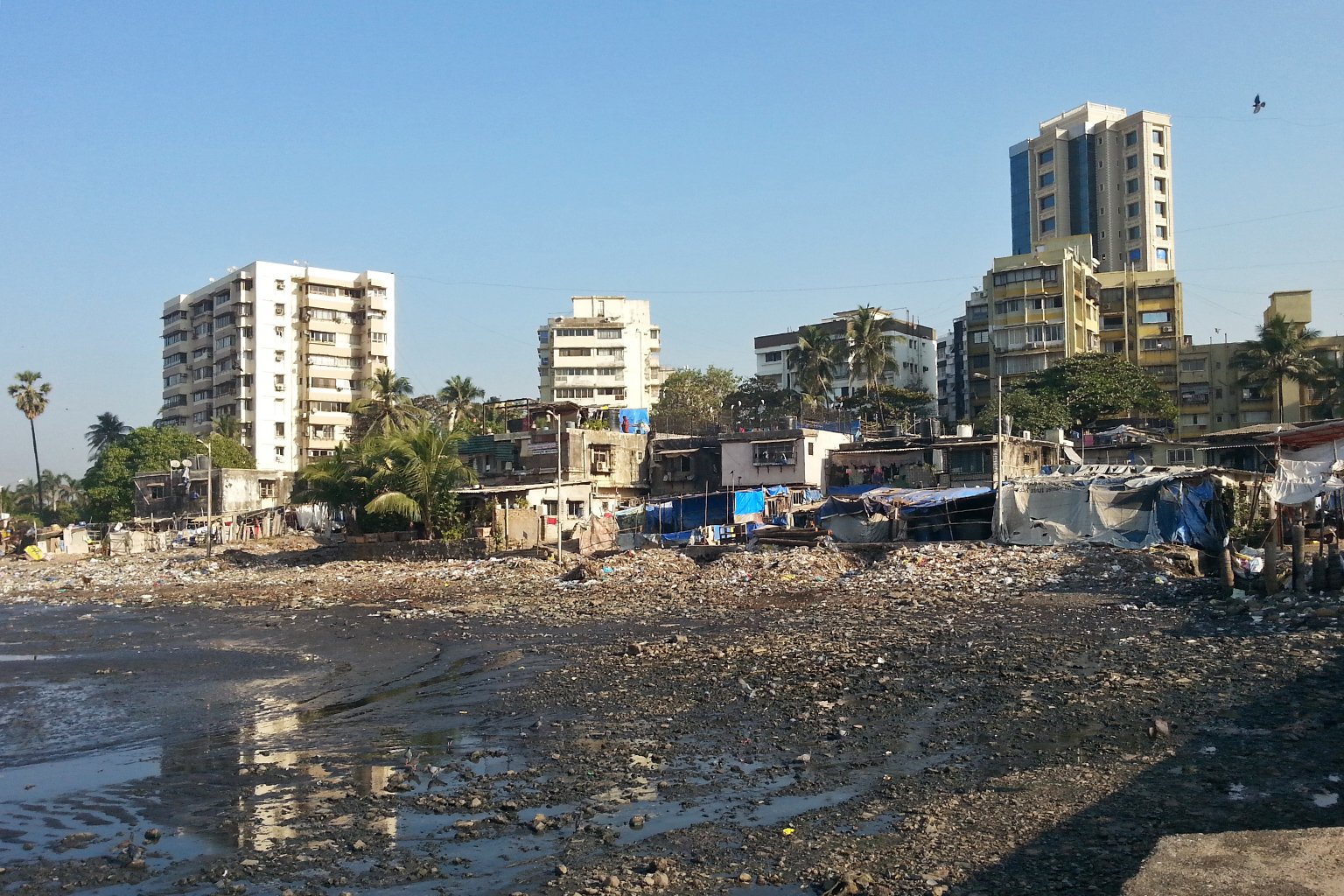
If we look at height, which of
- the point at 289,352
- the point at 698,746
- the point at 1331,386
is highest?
the point at 289,352

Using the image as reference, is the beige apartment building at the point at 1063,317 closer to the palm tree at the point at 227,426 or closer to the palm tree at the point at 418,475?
the palm tree at the point at 418,475

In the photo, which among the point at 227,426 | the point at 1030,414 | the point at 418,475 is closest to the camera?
the point at 418,475


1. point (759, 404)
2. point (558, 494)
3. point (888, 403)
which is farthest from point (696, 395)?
point (558, 494)

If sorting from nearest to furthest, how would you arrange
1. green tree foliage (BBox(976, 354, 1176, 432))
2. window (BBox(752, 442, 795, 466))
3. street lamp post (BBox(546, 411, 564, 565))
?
street lamp post (BBox(546, 411, 564, 565)), window (BBox(752, 442, 795, 466)), green tree foliage (BBox(976, 354, 1176, 432))

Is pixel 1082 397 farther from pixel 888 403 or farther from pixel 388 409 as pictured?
pixel 388 409

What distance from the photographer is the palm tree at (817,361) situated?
7200 centimetres

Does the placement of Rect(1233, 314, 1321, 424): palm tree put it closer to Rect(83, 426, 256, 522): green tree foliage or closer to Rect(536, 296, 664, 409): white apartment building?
Rect(536, 296, 664, 409): white apartment building

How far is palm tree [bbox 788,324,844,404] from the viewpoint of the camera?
72.0 metres

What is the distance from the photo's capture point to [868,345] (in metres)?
69.8

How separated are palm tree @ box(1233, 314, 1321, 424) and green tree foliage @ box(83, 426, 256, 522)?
63.6 m

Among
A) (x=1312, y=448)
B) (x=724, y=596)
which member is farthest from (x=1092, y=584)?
(x=724, y=596)

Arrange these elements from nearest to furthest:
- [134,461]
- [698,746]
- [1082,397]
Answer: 1. [698,746]
2. [1082,397]
3. [134,461]

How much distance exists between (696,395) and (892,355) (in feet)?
50.1

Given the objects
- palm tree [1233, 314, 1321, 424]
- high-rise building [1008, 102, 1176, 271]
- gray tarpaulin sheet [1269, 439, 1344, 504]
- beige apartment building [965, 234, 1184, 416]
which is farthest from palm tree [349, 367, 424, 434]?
high-rise building [1008, 102, 1176, 271]
